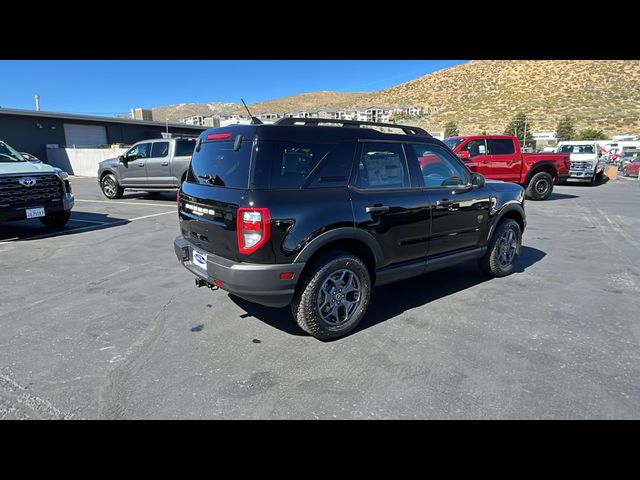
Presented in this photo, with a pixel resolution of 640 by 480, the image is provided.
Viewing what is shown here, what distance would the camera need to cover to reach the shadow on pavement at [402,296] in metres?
3.80

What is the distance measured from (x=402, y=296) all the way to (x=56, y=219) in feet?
24.5

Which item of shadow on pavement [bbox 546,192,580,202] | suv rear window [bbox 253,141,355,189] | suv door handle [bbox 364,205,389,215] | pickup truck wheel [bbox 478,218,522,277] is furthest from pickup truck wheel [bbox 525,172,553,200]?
suv rear window [bbox 253,141,355,189]

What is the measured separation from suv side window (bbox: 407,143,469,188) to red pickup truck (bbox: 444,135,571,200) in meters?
7.86

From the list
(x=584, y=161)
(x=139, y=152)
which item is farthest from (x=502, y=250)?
(x=584, y=161)

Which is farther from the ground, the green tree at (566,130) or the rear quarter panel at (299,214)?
the green tree at (566,130)

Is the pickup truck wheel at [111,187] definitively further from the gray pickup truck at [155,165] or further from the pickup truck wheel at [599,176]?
the pickup truck wheel at [599,176]

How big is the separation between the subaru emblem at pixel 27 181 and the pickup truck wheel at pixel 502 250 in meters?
7.75

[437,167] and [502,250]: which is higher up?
[437,167]

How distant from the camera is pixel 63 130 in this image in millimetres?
26578

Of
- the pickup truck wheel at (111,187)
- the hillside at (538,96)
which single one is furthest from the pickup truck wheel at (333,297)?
the hillside at (538,96)

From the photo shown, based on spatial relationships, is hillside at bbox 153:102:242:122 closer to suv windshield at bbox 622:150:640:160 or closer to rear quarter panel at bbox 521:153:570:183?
suv windshield at bbox 622:150:640:160

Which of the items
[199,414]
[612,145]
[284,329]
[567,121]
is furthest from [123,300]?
[567,121]

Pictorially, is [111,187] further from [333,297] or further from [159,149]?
[333,297]
